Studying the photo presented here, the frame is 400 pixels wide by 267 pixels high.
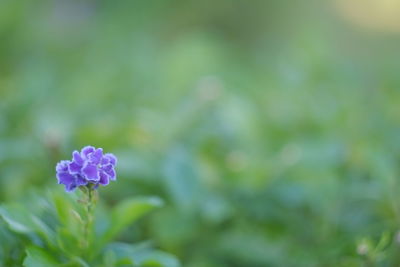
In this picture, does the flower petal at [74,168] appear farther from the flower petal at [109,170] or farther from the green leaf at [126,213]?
the green leaf at [126,213]

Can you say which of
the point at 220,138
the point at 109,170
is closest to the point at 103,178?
the point at 109,170

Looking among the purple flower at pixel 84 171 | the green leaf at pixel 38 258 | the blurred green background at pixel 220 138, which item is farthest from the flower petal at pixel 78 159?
the blurred green background at pixel 220 138

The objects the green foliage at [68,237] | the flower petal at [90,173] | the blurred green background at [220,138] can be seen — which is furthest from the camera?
the blurred green background at [220,138]

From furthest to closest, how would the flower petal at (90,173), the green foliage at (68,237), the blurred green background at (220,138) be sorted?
the blurred green background at (220,138)
the green foliage at (68,237)
the flower petal at (90,173)

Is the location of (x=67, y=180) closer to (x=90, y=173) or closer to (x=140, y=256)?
(x=90, y=173)

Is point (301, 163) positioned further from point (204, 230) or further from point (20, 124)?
point (20, 124)

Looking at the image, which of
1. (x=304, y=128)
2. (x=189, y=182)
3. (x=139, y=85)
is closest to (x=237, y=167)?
(x=189, y=182)

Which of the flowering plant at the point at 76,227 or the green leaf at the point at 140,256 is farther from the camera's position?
the green leaf at the point at 140,256
